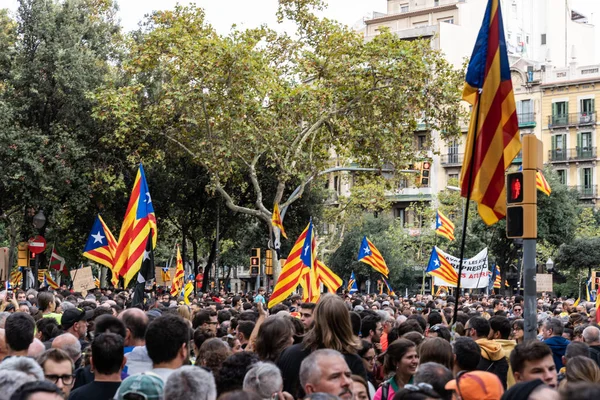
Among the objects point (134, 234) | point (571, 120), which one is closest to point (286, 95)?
point (134, 234)

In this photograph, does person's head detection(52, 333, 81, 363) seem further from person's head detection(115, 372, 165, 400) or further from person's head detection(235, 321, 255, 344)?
person's head detection(115, 372, 165, 400)

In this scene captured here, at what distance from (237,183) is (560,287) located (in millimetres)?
32627

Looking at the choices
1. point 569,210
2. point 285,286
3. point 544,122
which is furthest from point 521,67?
point 285,286

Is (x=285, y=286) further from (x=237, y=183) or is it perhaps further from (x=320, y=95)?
(x=237, y=183)

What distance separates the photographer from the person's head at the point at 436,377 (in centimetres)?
556

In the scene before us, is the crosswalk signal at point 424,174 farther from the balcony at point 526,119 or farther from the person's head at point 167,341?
the balcony at point 526,119

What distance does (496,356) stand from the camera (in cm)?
821

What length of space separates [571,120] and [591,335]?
58.1m

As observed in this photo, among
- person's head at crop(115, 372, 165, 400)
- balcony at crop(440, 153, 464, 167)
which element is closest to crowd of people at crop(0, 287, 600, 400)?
person's head at crop(115, 372, 165, 400)

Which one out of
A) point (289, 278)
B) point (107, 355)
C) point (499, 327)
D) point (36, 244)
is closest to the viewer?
point (107, 355)

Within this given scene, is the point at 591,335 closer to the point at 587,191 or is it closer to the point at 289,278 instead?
the point at 289,278

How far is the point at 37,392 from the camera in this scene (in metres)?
4.72

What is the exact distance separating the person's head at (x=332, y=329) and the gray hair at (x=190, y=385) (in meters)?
2.08

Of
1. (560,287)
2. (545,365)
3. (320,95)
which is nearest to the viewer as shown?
(545,365)
